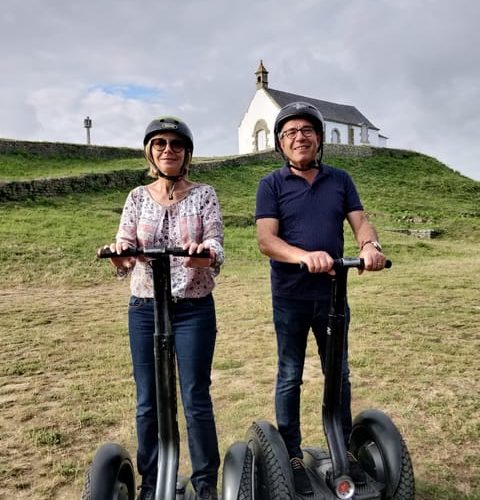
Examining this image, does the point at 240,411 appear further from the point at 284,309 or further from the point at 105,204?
the point at 105,204

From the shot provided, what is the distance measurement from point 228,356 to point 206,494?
3040 millimetres

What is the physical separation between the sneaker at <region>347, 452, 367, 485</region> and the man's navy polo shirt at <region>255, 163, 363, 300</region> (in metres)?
0.89

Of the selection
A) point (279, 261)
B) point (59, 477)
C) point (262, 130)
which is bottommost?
point (59, 477)

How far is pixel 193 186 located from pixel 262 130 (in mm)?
40574

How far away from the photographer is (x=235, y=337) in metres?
6.28

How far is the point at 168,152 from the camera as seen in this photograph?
98.8 inches

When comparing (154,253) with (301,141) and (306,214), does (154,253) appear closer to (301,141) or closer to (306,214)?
(306,214)

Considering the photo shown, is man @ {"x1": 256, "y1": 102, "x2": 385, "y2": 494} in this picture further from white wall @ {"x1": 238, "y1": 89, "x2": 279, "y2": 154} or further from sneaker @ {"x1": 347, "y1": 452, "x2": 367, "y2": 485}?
white wall @ {"x1": 238, "y1": 89, "x2": 279, "y2": 154}

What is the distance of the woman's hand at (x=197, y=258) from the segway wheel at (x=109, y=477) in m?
1.00

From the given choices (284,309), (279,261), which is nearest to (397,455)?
(284,309)

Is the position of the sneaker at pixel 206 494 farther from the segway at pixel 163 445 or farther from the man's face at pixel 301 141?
Result: the man's face at pixel 301 141

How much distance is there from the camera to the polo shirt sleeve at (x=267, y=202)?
2704 mm

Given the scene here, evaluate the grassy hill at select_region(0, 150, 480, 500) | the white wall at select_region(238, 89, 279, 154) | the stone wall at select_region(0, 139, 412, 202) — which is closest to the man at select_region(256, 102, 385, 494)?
the grassy hill at select_region(0, 150, 480, 500)

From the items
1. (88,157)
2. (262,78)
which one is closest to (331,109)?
(262,78)
